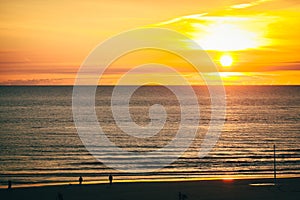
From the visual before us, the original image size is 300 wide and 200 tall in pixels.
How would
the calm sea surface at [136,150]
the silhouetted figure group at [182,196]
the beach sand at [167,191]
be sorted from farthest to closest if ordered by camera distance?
the calm sea surface at [136,150]
the beach sand at [167,191]
the silhouetted figure group at [182,196]

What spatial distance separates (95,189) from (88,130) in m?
53.4

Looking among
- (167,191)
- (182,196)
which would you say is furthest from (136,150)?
(182,196)

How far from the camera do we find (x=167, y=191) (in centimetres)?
3312

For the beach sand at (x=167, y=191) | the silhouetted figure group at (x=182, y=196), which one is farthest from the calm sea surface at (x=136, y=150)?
the silhouetted figure group at (x=182, y=196)

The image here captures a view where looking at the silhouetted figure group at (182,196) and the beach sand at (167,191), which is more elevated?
the beach sand at (167,191)

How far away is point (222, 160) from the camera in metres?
52.5

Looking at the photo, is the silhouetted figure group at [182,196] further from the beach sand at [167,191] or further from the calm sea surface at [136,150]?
the calm sea surface at [136,150]

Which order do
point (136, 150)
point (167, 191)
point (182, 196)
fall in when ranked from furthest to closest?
point (136, 150) < point (167, 191) < point (182, 196)

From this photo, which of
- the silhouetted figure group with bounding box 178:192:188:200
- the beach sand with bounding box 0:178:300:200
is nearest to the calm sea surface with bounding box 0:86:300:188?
the beach sand with bounding box 0:178:300:200

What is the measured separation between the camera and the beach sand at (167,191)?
3089 cm

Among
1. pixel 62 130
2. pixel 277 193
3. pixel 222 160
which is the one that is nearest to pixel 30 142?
pixel 62 130

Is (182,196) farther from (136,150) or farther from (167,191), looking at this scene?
(136,150)

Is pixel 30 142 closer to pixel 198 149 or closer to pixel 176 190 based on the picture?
pixel 198 149

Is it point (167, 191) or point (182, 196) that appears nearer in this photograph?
point (182, 196)
